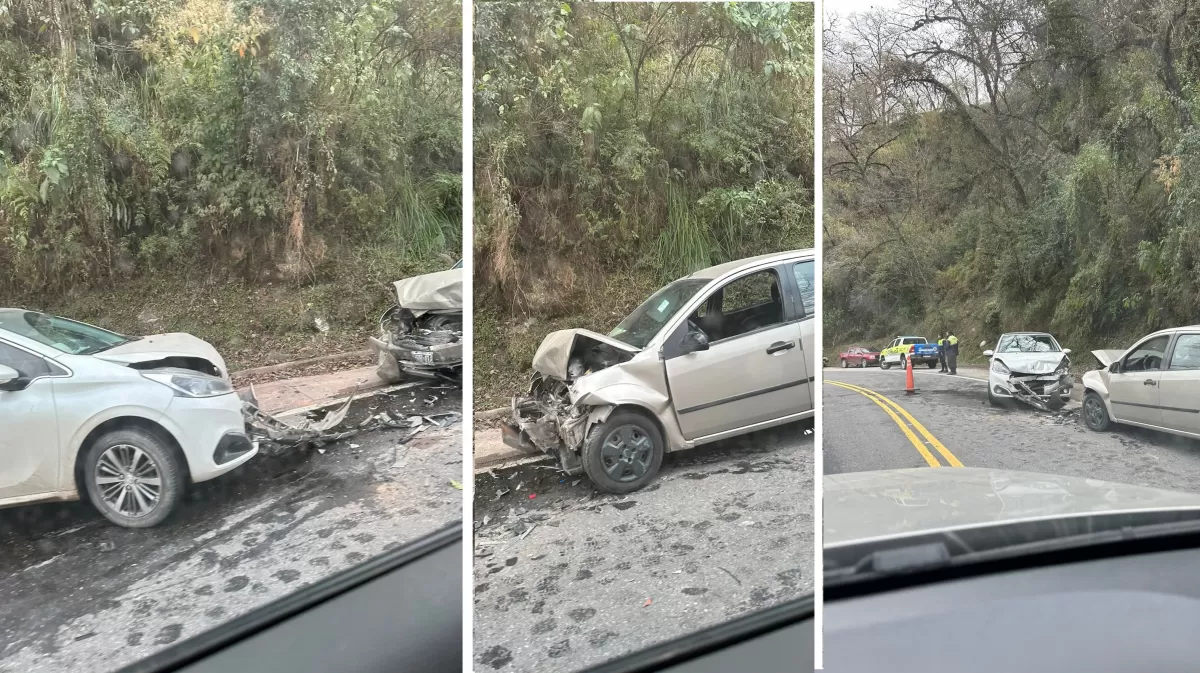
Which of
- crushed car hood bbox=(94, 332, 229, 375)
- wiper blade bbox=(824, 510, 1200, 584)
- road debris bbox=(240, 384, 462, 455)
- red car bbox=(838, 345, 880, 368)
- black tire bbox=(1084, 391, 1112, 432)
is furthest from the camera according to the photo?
black tire bbox=(1084, 391, 1112, 432)

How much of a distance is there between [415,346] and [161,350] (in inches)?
26.3

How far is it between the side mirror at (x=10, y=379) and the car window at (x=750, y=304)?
181 cm

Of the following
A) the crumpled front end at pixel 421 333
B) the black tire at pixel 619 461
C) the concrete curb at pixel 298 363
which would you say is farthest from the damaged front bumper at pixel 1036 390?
the concrete curb at pixel 298 363

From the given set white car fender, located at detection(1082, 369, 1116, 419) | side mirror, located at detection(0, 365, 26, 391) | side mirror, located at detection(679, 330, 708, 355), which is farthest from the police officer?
side mirror, located at detection(0, 365, 26, 391)

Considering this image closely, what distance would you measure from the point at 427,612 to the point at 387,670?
0.18 m

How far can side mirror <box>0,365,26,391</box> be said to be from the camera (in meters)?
1.69

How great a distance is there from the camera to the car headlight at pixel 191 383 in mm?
1818

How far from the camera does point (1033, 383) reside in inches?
99.0

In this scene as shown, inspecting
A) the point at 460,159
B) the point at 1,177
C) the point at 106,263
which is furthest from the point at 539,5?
the point at 1,177

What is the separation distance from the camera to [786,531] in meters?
Result: 1.95

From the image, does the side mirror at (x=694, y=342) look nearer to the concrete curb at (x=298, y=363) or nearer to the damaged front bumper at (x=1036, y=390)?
the concrete curb at (x=298, y=363)

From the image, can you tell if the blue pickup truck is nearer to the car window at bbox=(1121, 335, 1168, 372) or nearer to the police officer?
the police officer

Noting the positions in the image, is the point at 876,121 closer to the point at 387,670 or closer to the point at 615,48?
the point at 615,48

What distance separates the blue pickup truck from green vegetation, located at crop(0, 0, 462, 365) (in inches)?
64.6
